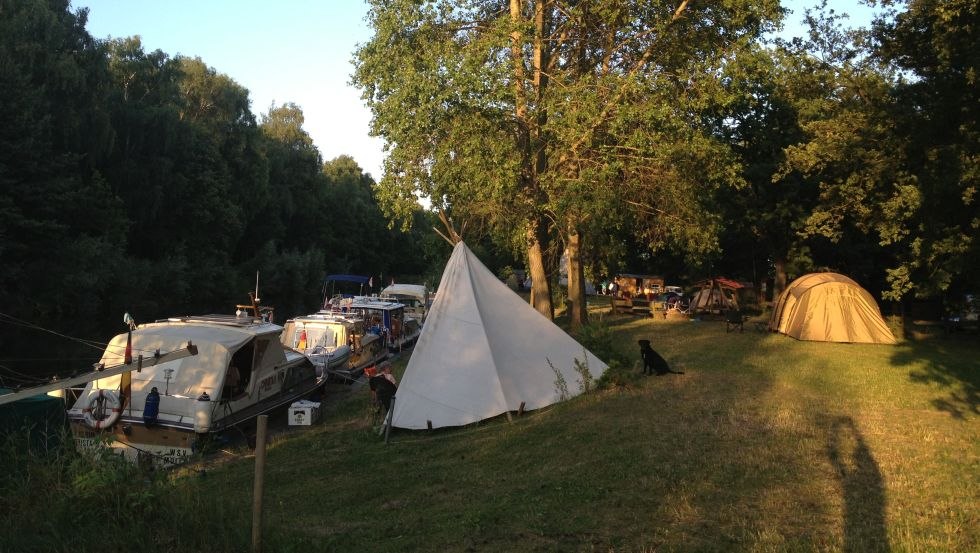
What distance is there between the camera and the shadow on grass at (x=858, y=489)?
5520 millimetres

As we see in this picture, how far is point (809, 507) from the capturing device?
20.8 ft

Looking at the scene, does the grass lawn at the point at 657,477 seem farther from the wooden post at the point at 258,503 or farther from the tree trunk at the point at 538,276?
the tree trunk at the point at 538,276

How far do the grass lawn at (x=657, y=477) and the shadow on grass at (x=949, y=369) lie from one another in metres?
0.15

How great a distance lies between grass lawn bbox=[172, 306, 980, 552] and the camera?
589 centimetres

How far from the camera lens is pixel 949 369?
17000 mm

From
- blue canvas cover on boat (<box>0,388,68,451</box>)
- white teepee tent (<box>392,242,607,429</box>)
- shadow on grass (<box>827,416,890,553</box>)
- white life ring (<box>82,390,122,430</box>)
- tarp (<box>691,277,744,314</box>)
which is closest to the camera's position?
shadow on grass (<box>827,416,890,553</box>)

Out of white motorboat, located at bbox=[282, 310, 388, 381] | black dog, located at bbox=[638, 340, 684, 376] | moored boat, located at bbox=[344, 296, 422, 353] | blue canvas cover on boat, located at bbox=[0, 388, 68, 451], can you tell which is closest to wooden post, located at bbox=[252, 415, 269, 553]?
blue canvas cover on boat, located at bbox=[0, 388, 68, 451]

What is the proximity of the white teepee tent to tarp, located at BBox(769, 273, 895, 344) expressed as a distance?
13.0 m

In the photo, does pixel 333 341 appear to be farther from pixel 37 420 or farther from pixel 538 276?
pixel 37 420

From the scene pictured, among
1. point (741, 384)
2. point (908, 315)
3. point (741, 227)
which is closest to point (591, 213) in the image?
point (741, 384)

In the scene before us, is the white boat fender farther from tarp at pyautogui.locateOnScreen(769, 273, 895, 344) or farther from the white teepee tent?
tarp at pyautogui.locateOnScreen(769, 273, 895, 344)

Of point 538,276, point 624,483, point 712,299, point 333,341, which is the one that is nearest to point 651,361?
point 538,276

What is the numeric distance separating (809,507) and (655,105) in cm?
1183

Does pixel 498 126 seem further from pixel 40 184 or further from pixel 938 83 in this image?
pixel 40 184
